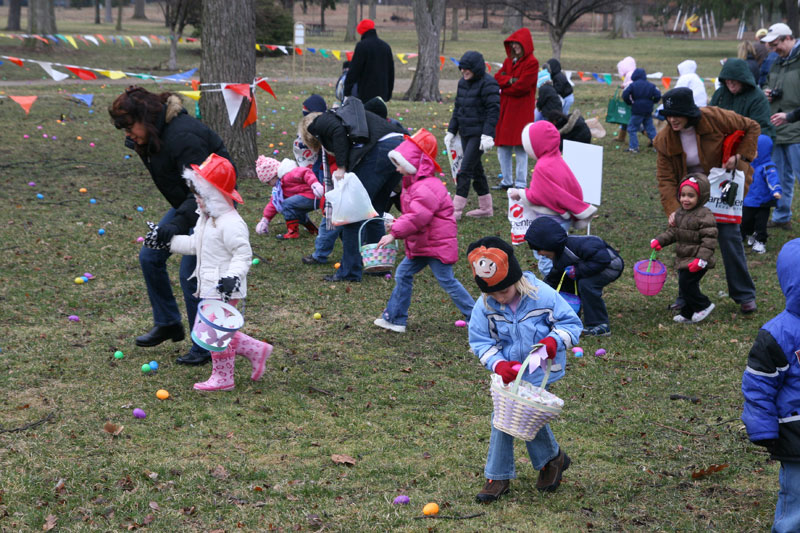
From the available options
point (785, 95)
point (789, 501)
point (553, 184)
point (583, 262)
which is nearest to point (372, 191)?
point (553, 184)

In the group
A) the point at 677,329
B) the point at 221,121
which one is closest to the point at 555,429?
the point at 677,329

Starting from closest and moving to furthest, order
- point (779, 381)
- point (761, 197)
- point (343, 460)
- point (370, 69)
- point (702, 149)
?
point (779, 381)
point (343, 460)
point (702, 149)
point (761, 197)
point (370, 69)

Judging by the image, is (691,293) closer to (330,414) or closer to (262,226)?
(330,414)

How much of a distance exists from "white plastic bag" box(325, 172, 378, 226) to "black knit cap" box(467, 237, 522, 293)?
11.8 feet

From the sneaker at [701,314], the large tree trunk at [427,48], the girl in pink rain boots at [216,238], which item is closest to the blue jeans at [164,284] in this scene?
the girl in pink rain boots at [216,238]

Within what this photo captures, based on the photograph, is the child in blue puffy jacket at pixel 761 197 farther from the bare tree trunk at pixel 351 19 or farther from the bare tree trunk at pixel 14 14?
the bare tree trunk at pixel 14 14

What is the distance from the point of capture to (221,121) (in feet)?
41.1

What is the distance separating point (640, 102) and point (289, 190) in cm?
871

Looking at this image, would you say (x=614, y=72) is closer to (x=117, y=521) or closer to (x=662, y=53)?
(x=662, y=53)

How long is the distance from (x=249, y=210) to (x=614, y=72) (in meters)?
23.8

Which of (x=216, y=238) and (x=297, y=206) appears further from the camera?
(x=297, y=206)

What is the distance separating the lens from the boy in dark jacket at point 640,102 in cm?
1561

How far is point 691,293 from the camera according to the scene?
7301mm

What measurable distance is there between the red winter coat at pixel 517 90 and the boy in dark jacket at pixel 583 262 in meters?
4.69
